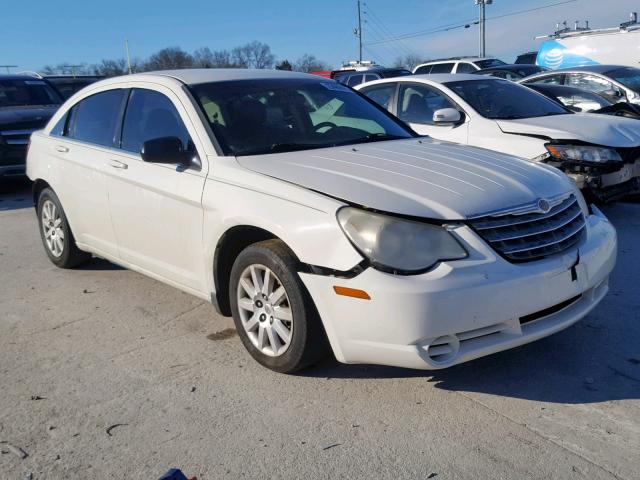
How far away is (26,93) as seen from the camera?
11.8 metres

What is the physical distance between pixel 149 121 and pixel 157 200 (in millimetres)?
697

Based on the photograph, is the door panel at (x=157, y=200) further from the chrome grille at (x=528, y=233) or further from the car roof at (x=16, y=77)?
the car roof at (x=16, y=77)

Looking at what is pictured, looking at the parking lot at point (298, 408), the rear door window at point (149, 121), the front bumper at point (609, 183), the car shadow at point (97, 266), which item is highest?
the rear door window at point (149, 121)

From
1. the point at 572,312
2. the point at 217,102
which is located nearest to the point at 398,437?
the point at 572,312

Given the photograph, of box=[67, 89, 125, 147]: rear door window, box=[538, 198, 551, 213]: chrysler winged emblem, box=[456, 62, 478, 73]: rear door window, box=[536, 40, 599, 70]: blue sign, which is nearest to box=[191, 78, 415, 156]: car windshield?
box=[67, 89, 125, 147]: rear door window

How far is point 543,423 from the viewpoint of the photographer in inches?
122

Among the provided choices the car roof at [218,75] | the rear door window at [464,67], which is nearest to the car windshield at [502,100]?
the car roof at [218,75]

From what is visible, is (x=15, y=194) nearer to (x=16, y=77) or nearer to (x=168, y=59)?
(x=16, y=77)

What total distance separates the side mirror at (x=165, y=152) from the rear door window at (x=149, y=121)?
0.15 meters

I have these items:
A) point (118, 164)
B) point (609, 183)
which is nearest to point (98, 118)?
point (118, 164)

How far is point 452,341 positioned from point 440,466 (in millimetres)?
591

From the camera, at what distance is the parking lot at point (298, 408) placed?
2.86 metres

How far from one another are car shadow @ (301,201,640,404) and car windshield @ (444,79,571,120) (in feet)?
11.5

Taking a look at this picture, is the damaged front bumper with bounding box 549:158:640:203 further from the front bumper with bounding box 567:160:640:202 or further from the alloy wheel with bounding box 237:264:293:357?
the alloy wheel with bounding box 237:264:293:357
